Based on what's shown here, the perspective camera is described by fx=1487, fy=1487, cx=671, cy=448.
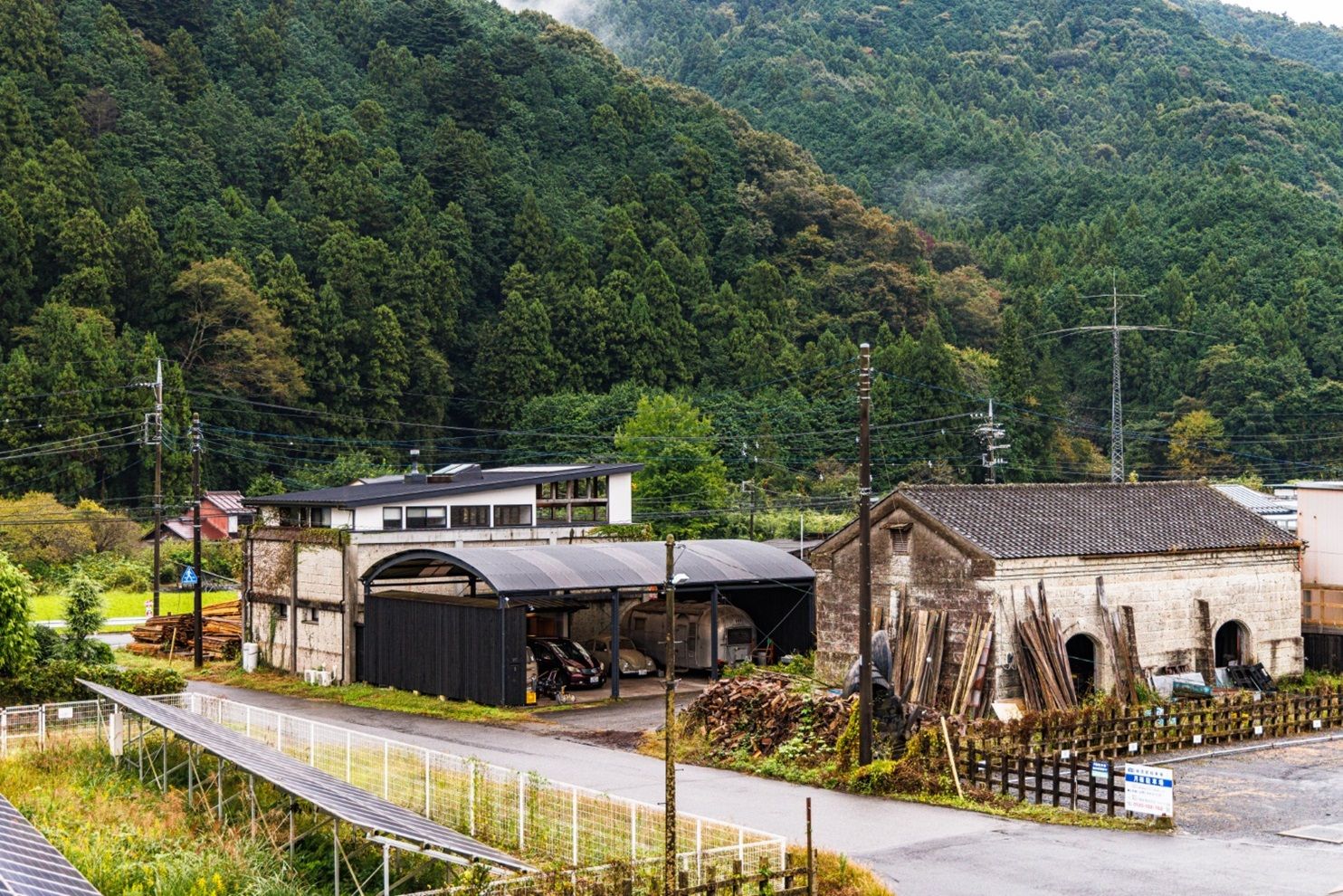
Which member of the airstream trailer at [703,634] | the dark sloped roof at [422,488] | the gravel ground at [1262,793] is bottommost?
the gravel ground at [1262,793]

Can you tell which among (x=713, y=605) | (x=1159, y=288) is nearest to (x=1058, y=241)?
(x=1159, y=288)

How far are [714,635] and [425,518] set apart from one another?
896cm

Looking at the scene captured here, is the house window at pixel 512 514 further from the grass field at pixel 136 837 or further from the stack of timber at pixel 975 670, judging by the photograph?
the grass field at pixel 136 837

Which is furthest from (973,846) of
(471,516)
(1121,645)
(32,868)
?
(471,516)

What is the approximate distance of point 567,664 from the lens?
3822cm

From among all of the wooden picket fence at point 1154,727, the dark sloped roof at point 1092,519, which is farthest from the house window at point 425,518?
the wooden picket fence at point 1154,727

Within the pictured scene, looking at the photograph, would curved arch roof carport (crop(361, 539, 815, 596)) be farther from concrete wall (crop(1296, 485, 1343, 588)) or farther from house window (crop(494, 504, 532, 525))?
concrete wall (crop(1296, 485, 1343, 588))

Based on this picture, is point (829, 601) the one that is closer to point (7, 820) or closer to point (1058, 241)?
point (7, 820)

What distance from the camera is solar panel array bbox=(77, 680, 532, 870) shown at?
16.2m

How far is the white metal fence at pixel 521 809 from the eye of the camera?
18250mm

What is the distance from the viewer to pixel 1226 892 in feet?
60.2

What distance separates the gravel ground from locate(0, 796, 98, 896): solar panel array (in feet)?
51.3

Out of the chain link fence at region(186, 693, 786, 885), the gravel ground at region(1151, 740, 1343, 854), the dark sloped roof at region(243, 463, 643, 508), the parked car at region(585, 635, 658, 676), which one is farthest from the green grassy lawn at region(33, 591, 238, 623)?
the gravel ground at region(1151, 740, 1343, 854)

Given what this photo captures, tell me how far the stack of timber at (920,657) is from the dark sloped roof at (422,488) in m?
14.5
